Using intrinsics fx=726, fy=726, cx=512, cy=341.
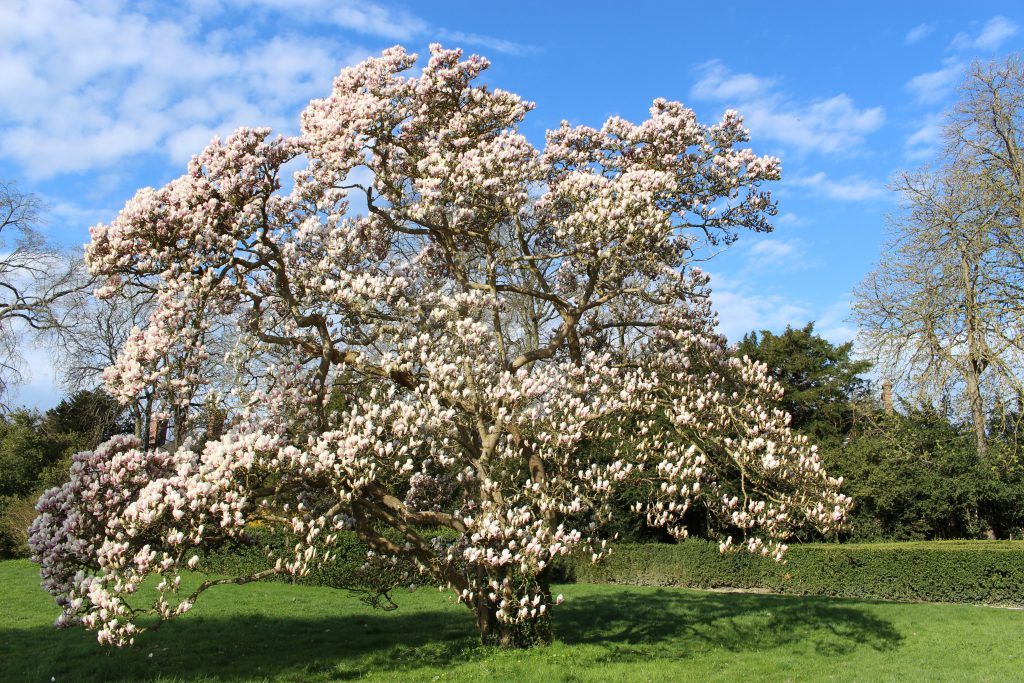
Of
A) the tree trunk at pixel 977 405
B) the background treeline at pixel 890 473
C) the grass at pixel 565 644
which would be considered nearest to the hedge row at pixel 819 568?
the background treeline at pixel 890 473

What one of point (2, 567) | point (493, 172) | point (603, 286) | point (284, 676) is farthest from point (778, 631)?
point (2, 567)

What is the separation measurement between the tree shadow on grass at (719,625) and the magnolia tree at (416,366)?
6.82 ft

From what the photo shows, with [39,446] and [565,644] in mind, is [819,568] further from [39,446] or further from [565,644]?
[39,446]

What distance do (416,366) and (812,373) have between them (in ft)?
96.4

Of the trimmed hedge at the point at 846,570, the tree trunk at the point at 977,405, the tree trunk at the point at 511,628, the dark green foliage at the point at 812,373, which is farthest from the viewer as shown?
the dark green foliage at the point at 812,373

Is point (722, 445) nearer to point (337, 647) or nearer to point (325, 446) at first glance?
point (325, 446)

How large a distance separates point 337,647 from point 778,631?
8.08m

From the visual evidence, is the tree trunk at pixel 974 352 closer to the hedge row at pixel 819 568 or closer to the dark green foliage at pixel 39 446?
the hedge row at pixel 819 568

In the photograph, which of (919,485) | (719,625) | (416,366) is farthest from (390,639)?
(919,485)

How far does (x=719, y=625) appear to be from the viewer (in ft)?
46.0

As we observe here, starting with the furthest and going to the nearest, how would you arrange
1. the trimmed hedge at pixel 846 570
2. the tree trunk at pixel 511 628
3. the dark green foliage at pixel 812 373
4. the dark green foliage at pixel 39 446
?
the dark green foliage at pixel 812 373
the dark green foliage at pixel 39 446
the trimmed hedge at pixel 846 570
the tree trunk at pixel 511 628

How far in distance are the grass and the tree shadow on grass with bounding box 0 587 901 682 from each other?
0.12 feet

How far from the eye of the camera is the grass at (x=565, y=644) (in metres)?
10.3

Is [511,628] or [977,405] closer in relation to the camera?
[511,628]
